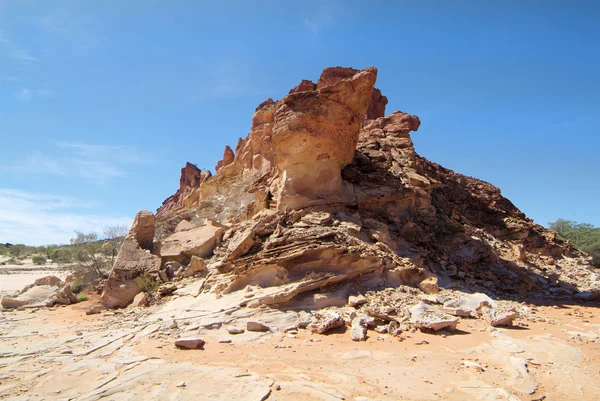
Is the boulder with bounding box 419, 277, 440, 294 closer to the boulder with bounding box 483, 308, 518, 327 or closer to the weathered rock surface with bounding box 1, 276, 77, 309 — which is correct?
the boulder with bounding box 483, 308, 518, 327

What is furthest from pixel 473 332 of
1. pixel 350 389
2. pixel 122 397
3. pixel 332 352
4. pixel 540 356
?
pixel 122 397

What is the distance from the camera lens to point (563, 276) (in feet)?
49.1

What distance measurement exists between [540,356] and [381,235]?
5532 mm

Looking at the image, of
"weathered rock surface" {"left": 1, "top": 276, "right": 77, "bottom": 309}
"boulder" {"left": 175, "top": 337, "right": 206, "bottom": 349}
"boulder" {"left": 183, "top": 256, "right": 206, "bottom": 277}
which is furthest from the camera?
"boulder" {"left": 183, "top": 256, "right": 206, "bottom": 277}

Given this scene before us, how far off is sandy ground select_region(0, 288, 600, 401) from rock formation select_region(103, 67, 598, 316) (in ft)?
3.55

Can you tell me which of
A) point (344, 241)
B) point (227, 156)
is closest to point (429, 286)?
point (344, 241)

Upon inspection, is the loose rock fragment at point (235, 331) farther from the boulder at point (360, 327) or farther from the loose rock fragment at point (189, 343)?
the boulder at point (360, 327)

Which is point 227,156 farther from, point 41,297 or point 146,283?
point 146,283

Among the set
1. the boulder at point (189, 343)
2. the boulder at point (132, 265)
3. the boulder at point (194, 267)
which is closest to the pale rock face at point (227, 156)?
the boulder at point (132, 265)

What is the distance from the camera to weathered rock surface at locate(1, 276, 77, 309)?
11680mm

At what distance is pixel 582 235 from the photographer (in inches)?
1090

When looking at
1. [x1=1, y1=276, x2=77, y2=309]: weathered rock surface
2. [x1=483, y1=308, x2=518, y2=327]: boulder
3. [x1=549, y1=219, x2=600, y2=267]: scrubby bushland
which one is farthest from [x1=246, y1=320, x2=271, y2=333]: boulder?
[x1=549, y1=219, x2=600, y2=267]: scrubby bushland

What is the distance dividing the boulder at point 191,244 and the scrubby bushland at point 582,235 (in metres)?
20.0

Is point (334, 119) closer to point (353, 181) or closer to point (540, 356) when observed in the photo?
point (353, 181)
